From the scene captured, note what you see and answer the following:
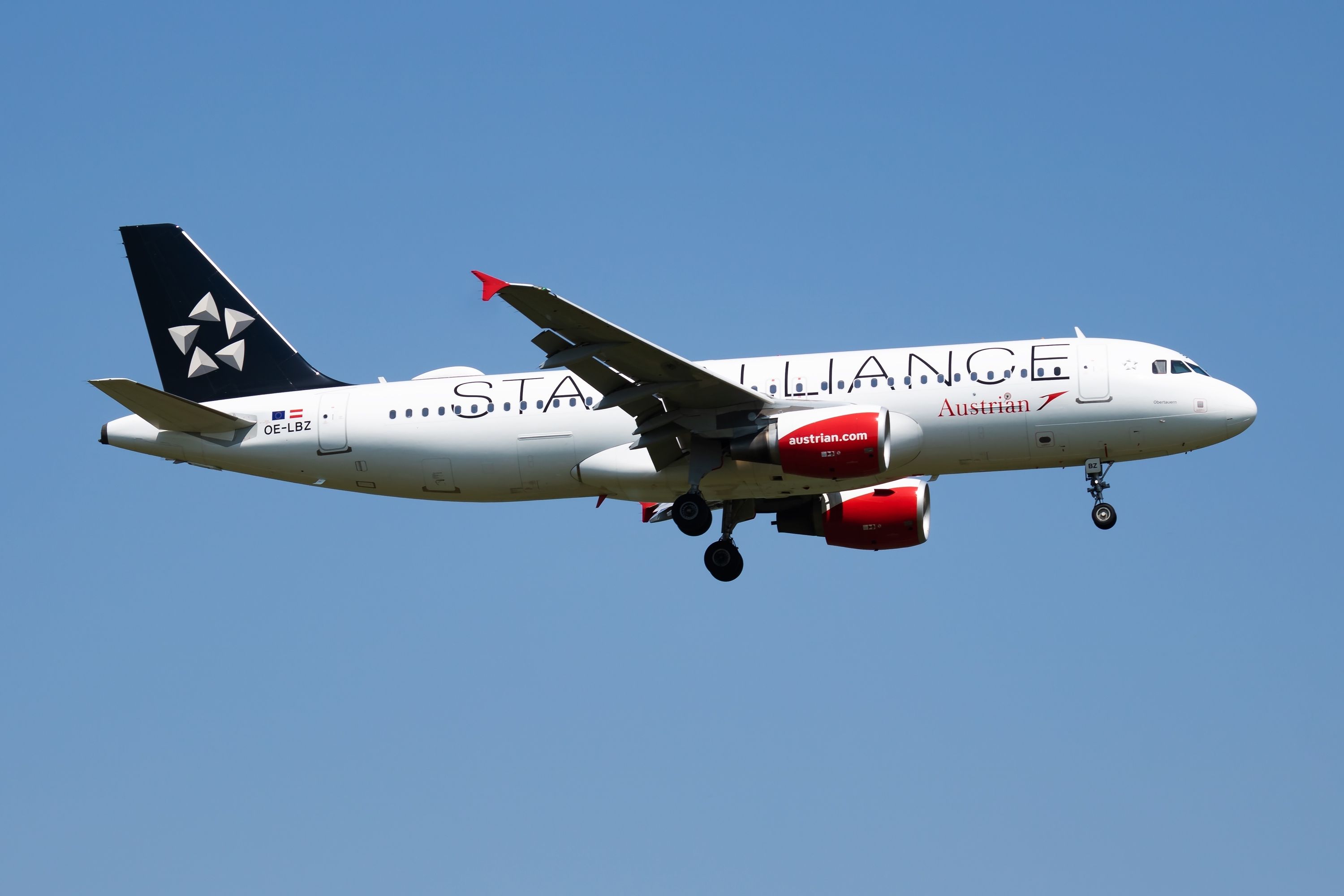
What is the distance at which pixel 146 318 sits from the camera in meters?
40.8

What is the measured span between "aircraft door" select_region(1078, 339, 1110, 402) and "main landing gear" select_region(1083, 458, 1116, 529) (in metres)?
1.56

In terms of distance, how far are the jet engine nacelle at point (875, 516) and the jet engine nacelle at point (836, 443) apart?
16.7 ft

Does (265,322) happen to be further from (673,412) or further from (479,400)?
(673,412)

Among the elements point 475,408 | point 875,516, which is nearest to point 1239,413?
point 875,516

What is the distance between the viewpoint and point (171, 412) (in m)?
37.1

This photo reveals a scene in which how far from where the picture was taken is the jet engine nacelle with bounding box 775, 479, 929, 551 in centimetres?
3909

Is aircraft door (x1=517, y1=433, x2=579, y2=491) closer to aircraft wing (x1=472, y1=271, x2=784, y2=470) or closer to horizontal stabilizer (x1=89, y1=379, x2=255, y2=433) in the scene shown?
aircraft wing (x1=472, y1=271, x2=784, y2=470)

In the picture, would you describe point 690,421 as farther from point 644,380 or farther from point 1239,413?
point 1239,413

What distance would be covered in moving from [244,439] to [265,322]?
4.03 metres

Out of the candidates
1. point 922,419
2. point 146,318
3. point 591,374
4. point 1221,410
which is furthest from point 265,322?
point 1221,410

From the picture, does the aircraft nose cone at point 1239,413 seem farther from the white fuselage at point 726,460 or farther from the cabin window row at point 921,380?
the cabin window row at point 921,380

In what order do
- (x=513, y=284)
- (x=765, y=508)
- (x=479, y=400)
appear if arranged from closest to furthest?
1. (x=513, y=284)
2. (x=479, y=400)
3. (x=765, y=508)

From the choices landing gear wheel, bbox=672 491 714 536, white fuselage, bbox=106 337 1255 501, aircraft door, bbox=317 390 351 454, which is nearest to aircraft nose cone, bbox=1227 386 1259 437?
white fuselage, bbox=106 337 1255 501

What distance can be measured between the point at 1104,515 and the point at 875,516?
6278 millimetres
